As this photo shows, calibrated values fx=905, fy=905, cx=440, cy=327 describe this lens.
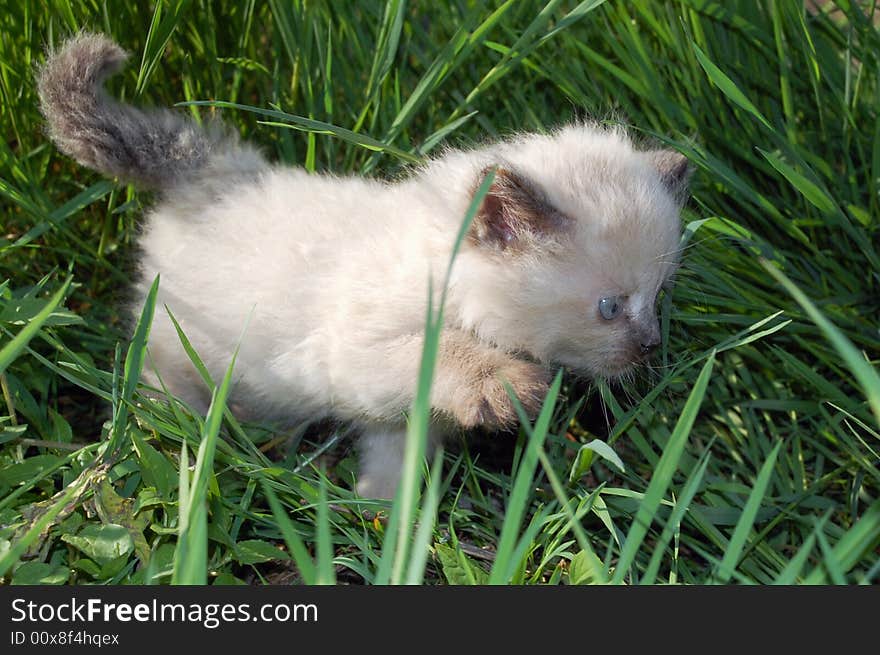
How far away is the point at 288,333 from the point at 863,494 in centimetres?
175

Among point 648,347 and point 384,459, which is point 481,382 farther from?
point 384,459

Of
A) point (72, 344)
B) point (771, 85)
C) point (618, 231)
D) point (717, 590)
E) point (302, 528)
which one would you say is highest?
point (771, 85)

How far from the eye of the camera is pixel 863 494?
2682 millimetres

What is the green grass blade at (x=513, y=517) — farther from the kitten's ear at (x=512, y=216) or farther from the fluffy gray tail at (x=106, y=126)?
the fluffy gray tail at (x=106, y=126)

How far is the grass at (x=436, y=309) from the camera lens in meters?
2.23

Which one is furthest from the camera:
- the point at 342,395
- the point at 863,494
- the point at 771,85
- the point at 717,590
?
the point at 771,85

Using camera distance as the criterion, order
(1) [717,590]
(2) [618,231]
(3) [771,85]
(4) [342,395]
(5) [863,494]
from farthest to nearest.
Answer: (3) [771,85]
(5) [863,494]
(4) [342,395]
(2) [618,231]
(1) [717,590]

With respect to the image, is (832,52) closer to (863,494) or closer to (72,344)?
(863,494)

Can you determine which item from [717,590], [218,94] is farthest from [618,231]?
[218,94]

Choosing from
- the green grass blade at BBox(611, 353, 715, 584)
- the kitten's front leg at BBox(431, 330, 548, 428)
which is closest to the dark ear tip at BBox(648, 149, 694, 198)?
the kitten's front leg at BBox(431, 330, 548, 428)

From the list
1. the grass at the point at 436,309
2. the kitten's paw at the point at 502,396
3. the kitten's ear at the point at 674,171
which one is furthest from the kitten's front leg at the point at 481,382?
the kitten's ear at the point at 674,171

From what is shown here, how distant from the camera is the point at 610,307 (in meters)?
2.13

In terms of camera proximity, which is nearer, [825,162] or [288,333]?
[288,333]

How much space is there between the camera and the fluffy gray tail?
253 cm
